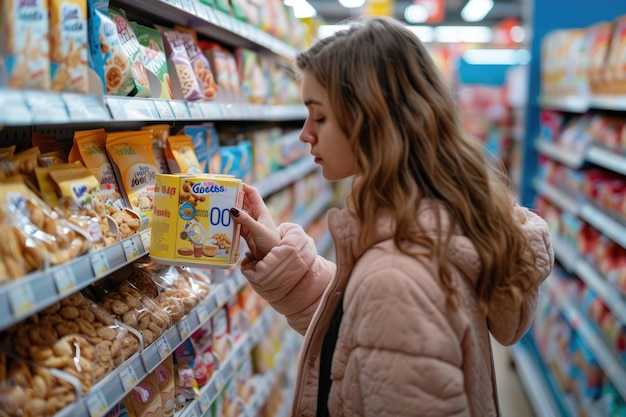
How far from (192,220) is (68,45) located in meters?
0.47

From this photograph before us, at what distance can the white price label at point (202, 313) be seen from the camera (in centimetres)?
199

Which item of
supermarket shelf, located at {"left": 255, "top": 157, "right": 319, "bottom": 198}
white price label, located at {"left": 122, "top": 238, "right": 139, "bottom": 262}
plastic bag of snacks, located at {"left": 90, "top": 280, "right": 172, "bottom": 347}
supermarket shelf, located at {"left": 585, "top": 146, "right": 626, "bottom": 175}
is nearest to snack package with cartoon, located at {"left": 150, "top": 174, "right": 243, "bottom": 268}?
white price label, located at {"left": 122, "top": 238, "right": 139, "bottom": 262}

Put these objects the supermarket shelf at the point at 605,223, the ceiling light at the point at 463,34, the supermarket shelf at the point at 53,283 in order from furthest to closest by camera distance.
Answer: the ceiling light at the point at 463,34, the supermarket shelf at the point at 605,223, the supermarket shelf at the point at 53,283

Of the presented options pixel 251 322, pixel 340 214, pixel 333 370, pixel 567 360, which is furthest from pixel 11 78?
pixel 567 360

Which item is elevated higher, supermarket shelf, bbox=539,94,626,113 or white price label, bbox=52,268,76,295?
supermarket shelf, bbox=539,94,626,113

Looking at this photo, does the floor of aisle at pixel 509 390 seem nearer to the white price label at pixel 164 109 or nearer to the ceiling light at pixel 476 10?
the white price label at pixel 164 109

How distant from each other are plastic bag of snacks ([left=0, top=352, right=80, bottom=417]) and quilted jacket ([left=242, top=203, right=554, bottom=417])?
1.73 ft

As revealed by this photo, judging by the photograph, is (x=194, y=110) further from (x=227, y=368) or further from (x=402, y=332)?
(x=402, y=332)

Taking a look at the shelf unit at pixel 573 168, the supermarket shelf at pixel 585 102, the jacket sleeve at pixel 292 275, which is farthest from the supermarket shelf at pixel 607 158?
the jacket sleeve at pixel 292 275

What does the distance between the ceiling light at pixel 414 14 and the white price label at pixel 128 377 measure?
629 inches

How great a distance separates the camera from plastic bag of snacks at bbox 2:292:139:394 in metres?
1.32

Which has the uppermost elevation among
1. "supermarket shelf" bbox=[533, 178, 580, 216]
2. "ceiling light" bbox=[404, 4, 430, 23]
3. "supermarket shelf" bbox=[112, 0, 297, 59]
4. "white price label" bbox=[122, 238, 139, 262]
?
"ceiling light" bbox=[404, 4, 430, 23]

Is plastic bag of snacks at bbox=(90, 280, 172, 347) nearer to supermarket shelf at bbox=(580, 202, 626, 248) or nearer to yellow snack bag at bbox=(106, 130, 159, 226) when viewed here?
yellow snack bag at bbox=(106, 130, 159, 226)

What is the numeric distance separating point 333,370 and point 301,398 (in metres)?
0.20
